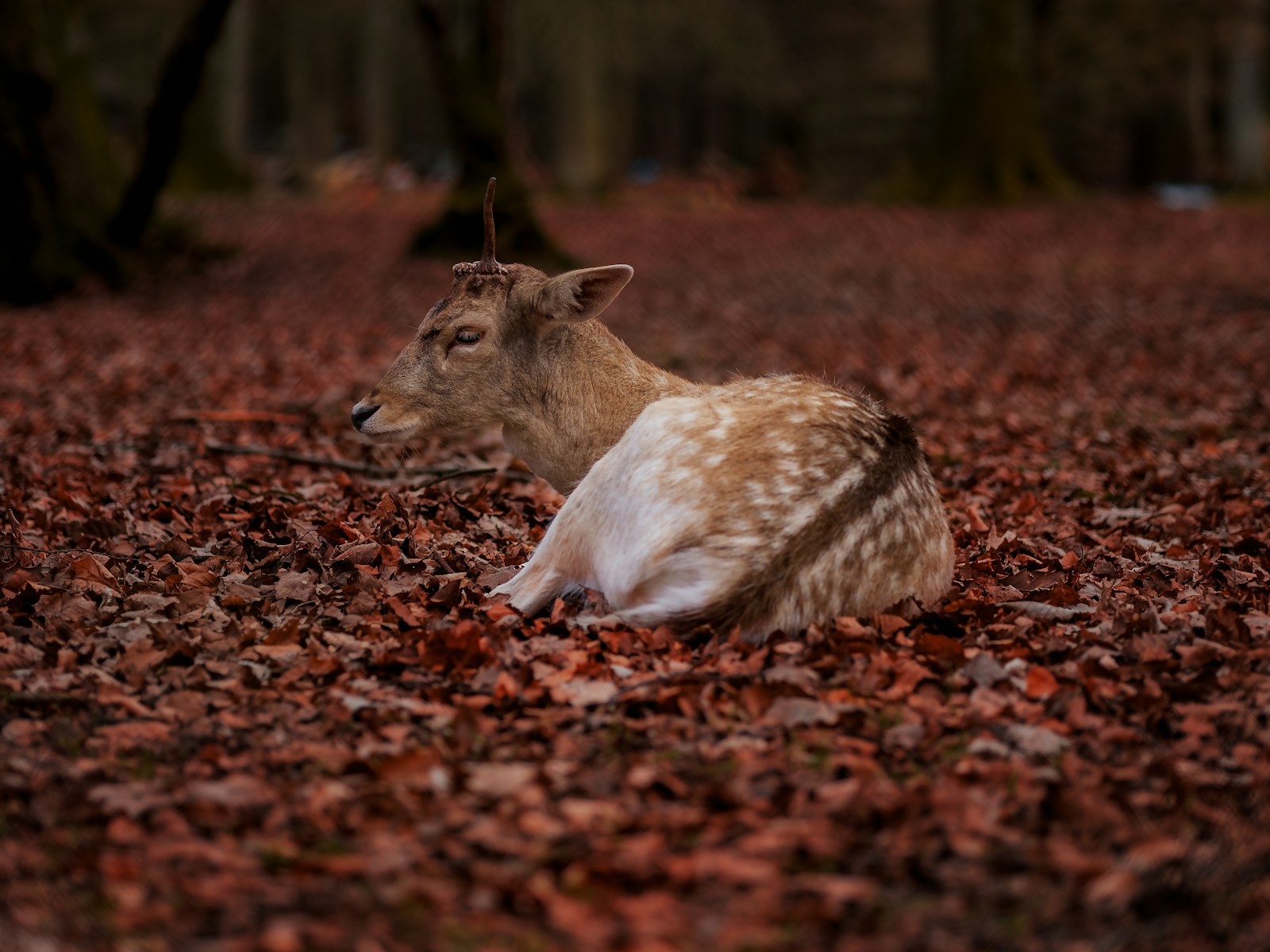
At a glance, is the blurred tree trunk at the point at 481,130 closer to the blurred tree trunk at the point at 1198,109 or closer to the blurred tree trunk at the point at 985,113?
the blurred tree trunk at the point at 985,113

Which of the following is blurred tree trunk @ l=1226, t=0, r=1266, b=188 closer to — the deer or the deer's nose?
the deer

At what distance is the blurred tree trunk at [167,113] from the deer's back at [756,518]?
1137cm

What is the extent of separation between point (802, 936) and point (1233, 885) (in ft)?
3.80

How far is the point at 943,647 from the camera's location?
5.12m

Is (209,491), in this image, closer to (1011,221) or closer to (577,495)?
(577,495)

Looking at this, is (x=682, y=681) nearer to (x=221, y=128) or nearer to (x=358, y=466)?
(x=358, y=466)

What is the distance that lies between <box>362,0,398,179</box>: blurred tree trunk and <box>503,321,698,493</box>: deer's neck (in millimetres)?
31860

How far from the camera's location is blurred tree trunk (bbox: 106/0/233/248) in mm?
15008

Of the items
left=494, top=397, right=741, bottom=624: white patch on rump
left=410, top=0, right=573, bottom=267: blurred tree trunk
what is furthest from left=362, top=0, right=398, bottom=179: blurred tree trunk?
left=494, top=397, right=741, bottom=624: white patch on rump

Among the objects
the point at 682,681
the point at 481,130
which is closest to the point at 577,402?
the point at 682,681

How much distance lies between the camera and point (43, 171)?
15344mm

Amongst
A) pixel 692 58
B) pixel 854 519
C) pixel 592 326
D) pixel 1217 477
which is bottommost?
pixel 1217 477

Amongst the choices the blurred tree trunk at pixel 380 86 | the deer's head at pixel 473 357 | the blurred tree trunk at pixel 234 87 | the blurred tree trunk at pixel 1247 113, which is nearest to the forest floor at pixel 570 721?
the deer's head at pixel 473 357

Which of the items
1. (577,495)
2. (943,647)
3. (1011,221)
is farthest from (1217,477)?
(1011,221)
